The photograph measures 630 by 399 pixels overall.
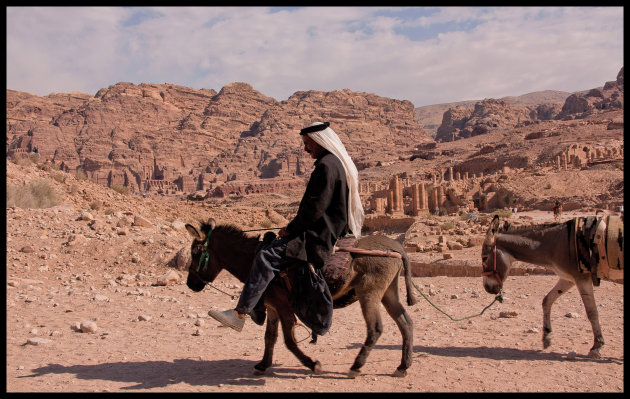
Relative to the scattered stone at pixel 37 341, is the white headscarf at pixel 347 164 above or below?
above

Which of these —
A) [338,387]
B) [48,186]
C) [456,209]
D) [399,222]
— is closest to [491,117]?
[456,209]

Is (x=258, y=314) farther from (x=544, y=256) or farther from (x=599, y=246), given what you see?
(x=599, y=246)

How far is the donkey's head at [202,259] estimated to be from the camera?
18.3 ft

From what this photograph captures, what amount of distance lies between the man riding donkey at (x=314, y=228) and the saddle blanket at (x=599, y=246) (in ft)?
8.88

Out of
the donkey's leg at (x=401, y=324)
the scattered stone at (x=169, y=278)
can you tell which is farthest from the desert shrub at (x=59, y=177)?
the donkey's leg at (x=401, y=324)

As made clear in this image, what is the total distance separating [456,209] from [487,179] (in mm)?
11240

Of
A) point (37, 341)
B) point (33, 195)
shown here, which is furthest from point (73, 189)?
point (37, 341)

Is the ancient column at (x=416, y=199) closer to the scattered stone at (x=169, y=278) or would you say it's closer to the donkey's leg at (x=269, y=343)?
the scattered stone at (x=169, y=278)

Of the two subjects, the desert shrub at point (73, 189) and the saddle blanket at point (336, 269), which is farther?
the desert shrub at point (73, 189)

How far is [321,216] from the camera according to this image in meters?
5.04

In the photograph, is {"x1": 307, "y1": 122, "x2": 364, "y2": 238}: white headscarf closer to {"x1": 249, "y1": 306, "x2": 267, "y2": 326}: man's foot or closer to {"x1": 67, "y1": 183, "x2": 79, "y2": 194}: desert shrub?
{"x1": 249, "y1": 306, "x2": 267, "y2": 326}: man's foot

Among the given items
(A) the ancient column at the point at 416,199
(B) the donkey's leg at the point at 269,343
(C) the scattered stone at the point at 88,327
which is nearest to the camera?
(B) the donkey's leg at the point at 269,343

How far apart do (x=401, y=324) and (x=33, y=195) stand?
1665 cm

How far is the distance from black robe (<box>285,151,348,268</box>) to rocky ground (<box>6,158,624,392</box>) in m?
1.31
